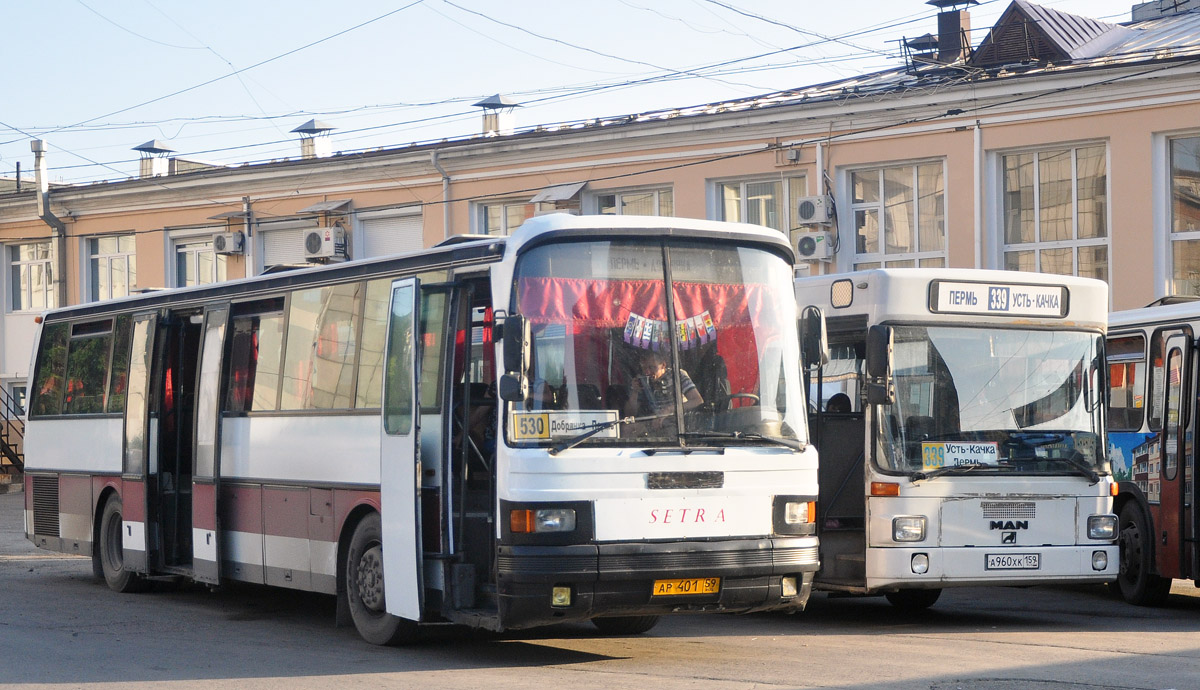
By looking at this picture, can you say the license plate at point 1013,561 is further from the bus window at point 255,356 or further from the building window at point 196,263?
the building window at point 196,263

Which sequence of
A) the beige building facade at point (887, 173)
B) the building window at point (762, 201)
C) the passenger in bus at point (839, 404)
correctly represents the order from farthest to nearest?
the building window at point (762, 201), the beige building facade at point (887, 173), the passenger in bus at point (839, 404)

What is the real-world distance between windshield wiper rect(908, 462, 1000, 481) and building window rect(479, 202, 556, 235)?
17612 millimetres

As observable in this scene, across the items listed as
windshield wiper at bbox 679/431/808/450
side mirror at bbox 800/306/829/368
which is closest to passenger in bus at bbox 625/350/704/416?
windshield wiper at bbox 679/431/808/450

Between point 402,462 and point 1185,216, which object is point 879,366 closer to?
point 402,462

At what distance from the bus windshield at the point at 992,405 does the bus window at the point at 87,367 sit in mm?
8583

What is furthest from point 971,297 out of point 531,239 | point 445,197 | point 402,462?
point 445,197

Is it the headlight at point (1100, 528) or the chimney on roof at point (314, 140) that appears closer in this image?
the headlight at point (1100, 528)

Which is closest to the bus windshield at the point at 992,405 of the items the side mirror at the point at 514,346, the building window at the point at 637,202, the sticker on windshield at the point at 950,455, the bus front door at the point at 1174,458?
the sticker on windshield at the point at 950,455

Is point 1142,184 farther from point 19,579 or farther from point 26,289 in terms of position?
point 26,289

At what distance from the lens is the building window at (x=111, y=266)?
3512cm

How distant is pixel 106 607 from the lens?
45.0ft

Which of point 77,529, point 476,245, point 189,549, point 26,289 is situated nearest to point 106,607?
point 189,549

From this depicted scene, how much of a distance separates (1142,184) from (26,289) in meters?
27.8

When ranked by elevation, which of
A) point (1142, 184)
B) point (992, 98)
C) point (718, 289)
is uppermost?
point (992, 98)
